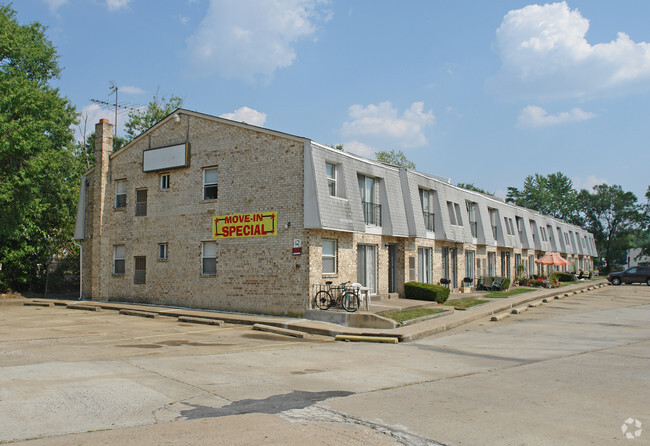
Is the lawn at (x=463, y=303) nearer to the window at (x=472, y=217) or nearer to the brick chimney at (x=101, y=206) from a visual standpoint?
the window at (x=472, y=217)

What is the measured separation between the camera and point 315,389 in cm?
802

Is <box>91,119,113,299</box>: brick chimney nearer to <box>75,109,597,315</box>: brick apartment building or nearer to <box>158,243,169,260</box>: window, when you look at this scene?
<box>75,109,597,315</box>: brick apartment building

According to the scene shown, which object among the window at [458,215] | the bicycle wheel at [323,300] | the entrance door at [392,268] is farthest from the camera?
the window at [458,215]

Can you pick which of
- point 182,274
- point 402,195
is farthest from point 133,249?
point 402,195

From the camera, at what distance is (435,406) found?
275 inches

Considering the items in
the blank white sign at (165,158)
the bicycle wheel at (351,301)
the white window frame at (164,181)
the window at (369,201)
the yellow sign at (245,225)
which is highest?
the blank white sign at (165,158)

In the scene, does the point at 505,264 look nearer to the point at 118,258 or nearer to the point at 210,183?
the point at 210,183

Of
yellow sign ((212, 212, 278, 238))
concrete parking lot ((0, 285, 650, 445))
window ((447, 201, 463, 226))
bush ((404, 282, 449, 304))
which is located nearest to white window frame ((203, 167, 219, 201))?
yellow sign ((212, 212, 278, 238))

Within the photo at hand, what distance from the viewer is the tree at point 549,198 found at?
86625mm

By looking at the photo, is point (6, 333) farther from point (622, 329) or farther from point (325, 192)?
point (622, 329)

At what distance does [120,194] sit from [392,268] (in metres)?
13.0

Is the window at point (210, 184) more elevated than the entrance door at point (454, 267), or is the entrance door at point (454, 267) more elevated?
the window at point (210, 184)

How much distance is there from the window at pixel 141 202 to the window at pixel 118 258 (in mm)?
1918

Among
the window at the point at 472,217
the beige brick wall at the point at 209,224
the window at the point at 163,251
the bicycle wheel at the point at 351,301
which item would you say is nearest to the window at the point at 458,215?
the window at the point at 472,217
